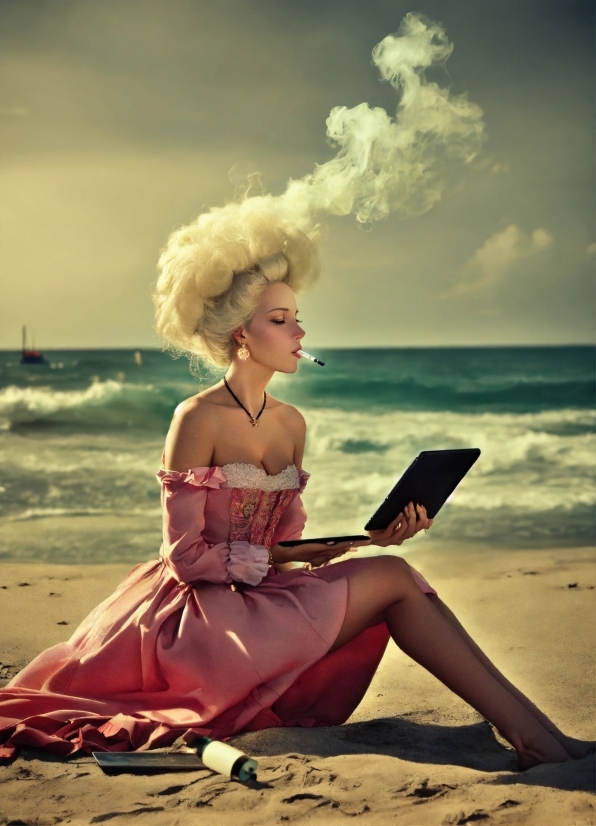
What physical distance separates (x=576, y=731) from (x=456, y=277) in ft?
55.6

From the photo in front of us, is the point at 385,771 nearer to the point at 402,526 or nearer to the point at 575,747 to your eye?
the point at 575,747

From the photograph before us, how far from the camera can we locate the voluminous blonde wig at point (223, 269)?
3.21 metres

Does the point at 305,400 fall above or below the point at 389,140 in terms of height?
below

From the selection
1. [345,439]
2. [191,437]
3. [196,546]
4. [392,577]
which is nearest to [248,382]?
[191,437]

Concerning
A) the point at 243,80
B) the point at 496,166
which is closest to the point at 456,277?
the point at 496,166

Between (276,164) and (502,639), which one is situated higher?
(276,164)

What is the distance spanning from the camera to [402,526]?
9.95ft

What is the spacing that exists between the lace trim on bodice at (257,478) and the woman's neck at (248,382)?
21 cm

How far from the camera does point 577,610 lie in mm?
4664

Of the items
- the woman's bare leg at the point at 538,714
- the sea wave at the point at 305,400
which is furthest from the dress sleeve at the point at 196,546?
the sea wave at the point at 305,400

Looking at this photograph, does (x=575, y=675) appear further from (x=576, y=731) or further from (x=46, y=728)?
(x=46, y=728)

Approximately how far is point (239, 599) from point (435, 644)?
0.60 meters

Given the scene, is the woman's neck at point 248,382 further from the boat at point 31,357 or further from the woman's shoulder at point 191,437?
the boat at point 31,357

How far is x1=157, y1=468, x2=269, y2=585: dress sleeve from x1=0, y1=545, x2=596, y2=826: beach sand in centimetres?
50
